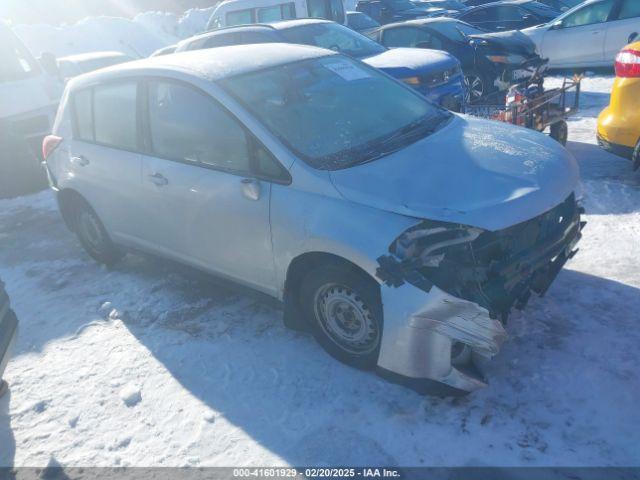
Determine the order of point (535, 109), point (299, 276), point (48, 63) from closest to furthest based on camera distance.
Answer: point (299, 276) → point (535, 109) → point (48, 63)

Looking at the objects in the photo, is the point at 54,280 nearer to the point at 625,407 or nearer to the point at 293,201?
the point at 293,201

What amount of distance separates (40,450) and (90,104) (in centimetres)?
296

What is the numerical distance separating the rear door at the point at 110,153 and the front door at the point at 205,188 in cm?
24

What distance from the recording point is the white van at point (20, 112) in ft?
26.3

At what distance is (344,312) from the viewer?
338cm

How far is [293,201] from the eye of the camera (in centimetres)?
331

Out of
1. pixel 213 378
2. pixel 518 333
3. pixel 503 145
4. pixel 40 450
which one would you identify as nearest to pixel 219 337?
pixel 213 378

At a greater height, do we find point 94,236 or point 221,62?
point 221,62

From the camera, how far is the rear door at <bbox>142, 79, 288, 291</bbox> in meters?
3.53

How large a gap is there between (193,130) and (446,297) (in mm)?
2162

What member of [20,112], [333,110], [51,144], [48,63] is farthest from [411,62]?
[48,63]

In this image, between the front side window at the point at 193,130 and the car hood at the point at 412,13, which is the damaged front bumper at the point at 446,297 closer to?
the front side window at the point at 193,130

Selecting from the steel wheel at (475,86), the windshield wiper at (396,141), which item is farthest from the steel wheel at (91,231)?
the steel wheel at (475,86)

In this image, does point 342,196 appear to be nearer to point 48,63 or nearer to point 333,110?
point 333,110
